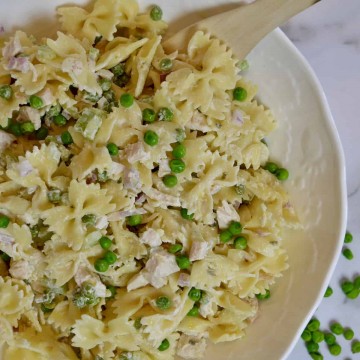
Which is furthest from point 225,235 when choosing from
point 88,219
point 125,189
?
point 88,219

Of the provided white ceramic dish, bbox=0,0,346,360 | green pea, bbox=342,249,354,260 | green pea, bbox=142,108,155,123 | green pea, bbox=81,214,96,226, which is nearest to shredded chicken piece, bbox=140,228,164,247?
green pea, bbox=81,214,96,226

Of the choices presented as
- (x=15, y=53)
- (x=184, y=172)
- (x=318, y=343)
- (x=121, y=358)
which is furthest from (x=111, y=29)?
(x=318, y=343)

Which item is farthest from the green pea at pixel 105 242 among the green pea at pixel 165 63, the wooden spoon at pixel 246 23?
the wooden spoon at pixel 246 23

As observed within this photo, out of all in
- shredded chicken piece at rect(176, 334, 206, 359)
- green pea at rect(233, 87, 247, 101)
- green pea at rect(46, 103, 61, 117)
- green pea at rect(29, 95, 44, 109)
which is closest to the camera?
green pea at rect(29, 95, 44, 109)

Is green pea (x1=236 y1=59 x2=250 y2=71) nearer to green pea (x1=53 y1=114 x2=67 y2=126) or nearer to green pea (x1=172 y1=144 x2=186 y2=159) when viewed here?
green pea (x1=172 y1=144 x2=186 y2=159)

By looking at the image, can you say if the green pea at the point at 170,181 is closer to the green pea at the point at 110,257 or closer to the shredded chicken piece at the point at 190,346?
the green pea at the point at 110,257

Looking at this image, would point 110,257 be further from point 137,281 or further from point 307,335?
point 307,335
